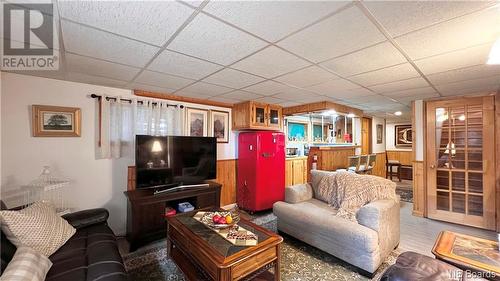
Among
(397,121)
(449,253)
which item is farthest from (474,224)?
(397,121)

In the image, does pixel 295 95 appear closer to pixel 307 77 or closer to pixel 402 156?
pixel 307 77

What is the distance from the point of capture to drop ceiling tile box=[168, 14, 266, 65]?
1.42 m

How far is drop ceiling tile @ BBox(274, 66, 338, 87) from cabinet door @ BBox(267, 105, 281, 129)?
140cm

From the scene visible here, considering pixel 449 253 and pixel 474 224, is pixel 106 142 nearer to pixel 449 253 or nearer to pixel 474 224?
pixel 449 253

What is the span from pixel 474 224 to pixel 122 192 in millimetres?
5556

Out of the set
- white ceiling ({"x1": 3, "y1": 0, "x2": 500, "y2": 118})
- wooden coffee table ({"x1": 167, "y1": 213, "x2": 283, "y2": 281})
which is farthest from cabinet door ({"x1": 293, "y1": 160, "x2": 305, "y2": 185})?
wooden coffee table ({"x1": 167, "y1": 213, "x2": 283, "y2": 281})

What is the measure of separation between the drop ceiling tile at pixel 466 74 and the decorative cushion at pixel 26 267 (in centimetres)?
397

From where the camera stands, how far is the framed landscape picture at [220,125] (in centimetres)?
399

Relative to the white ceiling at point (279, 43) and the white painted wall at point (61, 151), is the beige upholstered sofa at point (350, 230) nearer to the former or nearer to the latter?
the white ceiling at point (279, 43)

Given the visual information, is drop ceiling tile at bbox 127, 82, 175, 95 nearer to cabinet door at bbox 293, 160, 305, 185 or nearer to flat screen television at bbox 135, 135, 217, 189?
flat screen television at bbox 135, 135, 217, 189

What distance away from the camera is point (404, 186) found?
6.21 meters

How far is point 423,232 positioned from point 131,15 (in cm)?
442

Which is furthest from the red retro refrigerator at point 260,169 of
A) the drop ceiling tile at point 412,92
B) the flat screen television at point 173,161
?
the drop ceiling tile at point 412,92

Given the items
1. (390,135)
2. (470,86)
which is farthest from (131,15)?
(390,135)
